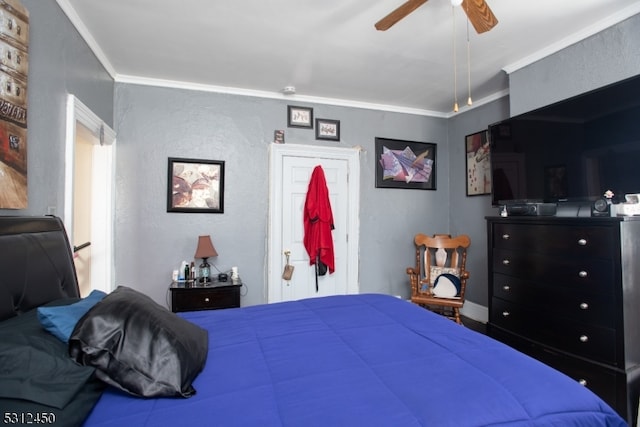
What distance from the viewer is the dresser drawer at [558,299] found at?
6.09 feet

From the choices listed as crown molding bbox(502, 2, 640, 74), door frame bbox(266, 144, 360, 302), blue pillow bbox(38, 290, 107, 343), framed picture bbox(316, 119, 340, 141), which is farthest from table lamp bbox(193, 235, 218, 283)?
crown molding bbox(502, 2, 640, 74)

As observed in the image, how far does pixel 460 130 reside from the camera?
399 centimetres

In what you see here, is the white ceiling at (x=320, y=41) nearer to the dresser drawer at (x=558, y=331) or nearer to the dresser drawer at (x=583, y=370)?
the dresser drawer at (x=558, y=331)

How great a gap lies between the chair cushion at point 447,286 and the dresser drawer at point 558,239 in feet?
3.04

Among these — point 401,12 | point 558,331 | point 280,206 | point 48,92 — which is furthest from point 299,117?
point 558,331

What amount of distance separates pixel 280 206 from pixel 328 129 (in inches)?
42.7

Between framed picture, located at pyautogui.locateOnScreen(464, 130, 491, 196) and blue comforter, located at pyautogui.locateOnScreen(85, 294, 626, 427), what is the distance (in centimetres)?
260

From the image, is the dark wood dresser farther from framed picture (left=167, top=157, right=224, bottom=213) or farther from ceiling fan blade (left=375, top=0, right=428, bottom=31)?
framed picture (left=167, top=157, right=224, bottom=213)

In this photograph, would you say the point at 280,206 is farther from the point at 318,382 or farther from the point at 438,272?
the point at 318,382

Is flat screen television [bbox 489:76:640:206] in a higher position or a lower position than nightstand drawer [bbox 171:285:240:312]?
higher

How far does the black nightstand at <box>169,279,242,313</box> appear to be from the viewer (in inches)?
113

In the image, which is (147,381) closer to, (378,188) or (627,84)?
(627,84)

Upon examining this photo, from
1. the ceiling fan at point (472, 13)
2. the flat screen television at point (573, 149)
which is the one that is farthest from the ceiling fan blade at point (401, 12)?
the flat screen television at point (573, 149)

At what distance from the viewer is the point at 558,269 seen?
6.90 ft
